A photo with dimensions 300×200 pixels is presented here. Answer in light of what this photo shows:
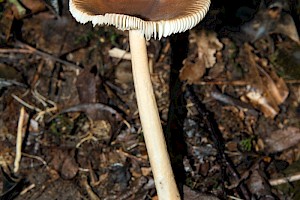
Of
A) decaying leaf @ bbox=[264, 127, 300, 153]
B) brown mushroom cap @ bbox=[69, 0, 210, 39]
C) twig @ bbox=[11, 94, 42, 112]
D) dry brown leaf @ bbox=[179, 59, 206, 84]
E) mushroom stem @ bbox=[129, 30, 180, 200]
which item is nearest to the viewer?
brown mushroom cap @ bbox=[69, 0, 210, 39]

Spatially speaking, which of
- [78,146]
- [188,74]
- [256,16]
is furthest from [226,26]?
[78,146]

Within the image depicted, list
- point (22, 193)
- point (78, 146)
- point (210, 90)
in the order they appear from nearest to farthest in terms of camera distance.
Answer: point (22, 193) → point (78, 146) → point (210, 90)

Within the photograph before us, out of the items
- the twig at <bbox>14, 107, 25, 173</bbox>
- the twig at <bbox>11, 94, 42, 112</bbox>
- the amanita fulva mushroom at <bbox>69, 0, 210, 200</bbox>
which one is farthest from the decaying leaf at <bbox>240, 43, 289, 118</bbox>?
the twig at <bbox>14, 107, 25, 173</bbox>

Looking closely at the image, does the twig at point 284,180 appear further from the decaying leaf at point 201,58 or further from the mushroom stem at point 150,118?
the decaying leaf at point 201,58

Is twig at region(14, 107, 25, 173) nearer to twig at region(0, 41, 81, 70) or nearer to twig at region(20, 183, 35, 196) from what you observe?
twig at region(20, 183, 35, 196)

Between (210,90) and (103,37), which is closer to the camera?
(210,90)

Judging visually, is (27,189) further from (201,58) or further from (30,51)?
(201,58)

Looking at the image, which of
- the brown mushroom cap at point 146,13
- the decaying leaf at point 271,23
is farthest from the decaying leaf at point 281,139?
the brown mushroom cap at point 146,13

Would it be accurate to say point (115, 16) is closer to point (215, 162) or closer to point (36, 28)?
point (215, 162)
